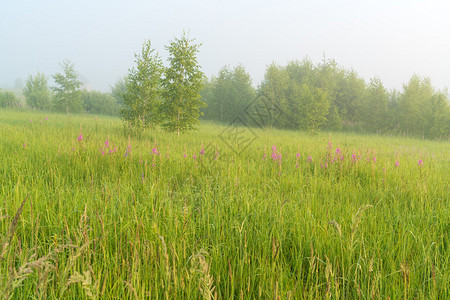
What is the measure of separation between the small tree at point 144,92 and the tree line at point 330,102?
37.7 ft

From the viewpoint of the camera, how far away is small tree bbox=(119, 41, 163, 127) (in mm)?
11594

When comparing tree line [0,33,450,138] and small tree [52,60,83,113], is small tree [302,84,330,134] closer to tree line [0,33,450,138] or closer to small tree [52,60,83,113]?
tree line [0,33,450,138]

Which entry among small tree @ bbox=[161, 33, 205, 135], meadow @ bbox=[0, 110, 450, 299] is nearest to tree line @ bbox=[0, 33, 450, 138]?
small tree @ bbox=[161, 33, 205, 135]

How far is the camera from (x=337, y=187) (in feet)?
12.0

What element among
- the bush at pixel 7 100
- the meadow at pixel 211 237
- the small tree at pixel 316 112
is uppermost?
the bush at pixel 7 100

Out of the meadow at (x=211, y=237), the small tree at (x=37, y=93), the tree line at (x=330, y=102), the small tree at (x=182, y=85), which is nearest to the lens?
the meadow at (x=211, y=237)

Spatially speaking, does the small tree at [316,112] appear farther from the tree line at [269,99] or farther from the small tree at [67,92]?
the small tree at [67,92]

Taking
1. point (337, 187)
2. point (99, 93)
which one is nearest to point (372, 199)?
point (337, 187)

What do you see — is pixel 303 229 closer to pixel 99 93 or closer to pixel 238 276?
pixel 238 276

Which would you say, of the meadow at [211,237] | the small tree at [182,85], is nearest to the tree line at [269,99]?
the small tree at [182,85]

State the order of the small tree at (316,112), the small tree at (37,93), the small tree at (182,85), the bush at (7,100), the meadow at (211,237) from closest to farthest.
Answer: the meadow at (211,237)
the small tree at (182,85)
the small tree at (316,112)
the bush at (7,100)
the small tree at (37,93)

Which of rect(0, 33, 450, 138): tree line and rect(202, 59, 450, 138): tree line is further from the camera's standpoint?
rect(202, 59, 450, 138): tree line

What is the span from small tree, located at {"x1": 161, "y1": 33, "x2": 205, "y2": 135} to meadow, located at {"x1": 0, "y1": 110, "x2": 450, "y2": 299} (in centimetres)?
624

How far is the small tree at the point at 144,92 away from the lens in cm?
1159
